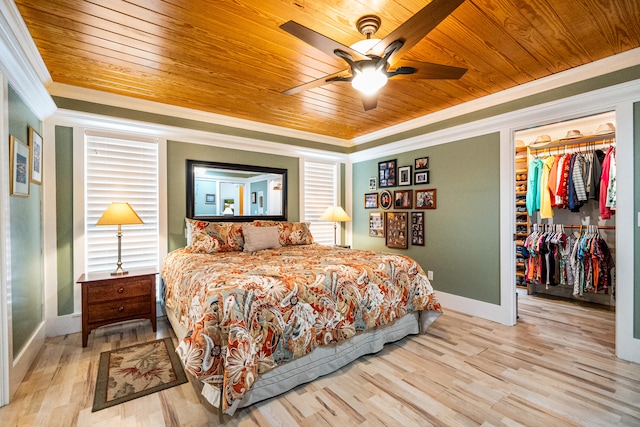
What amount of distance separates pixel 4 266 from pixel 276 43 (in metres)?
2.28

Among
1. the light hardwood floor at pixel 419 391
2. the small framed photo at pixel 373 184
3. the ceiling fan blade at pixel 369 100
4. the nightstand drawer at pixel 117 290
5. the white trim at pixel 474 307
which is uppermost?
the ceiling fan blade at pixel 369 100

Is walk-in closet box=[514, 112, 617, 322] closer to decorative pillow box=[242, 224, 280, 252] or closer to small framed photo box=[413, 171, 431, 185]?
small framed photo box=[413, 171, 431, 185]

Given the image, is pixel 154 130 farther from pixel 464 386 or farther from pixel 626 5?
pixel 626 5

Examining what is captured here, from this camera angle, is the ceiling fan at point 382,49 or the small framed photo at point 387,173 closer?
the ceiling fan at point 382,49

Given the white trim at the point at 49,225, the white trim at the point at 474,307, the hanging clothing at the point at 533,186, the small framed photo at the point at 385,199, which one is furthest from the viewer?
the small framed photo at the point at 385,199

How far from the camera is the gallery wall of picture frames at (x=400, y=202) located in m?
3.97

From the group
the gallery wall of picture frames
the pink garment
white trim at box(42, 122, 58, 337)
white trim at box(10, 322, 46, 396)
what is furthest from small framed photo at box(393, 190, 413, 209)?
white trim at box(10, 322, 46, 396)

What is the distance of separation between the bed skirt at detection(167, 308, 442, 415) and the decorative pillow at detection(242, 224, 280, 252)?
3.37 feet

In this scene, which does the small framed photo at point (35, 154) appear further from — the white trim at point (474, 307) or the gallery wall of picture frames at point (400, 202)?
the white trim at point (474, 307)

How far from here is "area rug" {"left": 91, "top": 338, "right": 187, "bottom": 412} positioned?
1935 mm

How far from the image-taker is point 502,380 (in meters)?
2.11

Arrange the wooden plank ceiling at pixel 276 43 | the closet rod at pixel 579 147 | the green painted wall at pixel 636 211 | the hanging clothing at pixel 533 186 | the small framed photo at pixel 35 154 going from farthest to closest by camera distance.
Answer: the hanging clothing at pixel 533 186 < the closet rod at pixel 579 147 < the small framed photo at pixel 35 154 < the green painted wall at pixel 636 211 < the wooden plank ceiling at pixel 276 43

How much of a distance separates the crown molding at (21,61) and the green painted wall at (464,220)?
3875 mm

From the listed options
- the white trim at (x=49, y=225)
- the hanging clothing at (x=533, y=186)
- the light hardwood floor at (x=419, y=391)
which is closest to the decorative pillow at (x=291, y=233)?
the light hardwood floor at (x=419, y=391)
